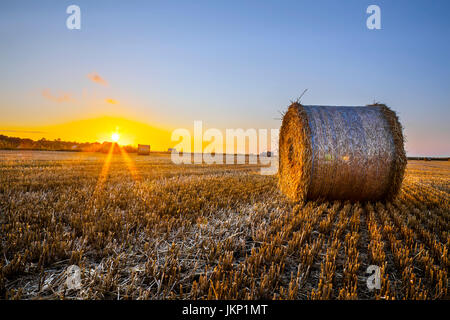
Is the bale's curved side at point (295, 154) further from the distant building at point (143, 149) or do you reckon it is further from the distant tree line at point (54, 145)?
the distant tree line at point (54, 145)

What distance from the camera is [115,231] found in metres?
2.82

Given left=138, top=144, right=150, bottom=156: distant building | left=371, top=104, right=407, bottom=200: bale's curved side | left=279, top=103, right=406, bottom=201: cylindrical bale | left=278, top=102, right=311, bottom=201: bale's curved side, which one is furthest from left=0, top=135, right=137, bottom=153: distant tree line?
left=371, top=104, right=407, bottom=200: bale's curved side

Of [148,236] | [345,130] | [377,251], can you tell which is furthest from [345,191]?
[148,236]

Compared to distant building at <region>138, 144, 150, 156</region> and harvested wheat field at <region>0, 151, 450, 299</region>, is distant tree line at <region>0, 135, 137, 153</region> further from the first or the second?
harvested wheat field at <region>0, 151, 450, 299</region>

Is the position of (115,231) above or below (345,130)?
below

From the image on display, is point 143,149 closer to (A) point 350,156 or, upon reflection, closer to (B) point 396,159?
(A) point 350,156

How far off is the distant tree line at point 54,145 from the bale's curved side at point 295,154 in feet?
99.6

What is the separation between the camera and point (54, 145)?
3228 cm

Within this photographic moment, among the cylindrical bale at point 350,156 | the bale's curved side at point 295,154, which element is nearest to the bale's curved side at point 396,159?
the cylindrical bale at point 350,156

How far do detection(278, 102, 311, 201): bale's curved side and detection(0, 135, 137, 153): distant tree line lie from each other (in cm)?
3035

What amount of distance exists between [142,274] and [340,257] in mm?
2088

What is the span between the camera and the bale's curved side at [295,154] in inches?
201

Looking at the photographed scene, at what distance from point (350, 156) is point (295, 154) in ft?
4.20
